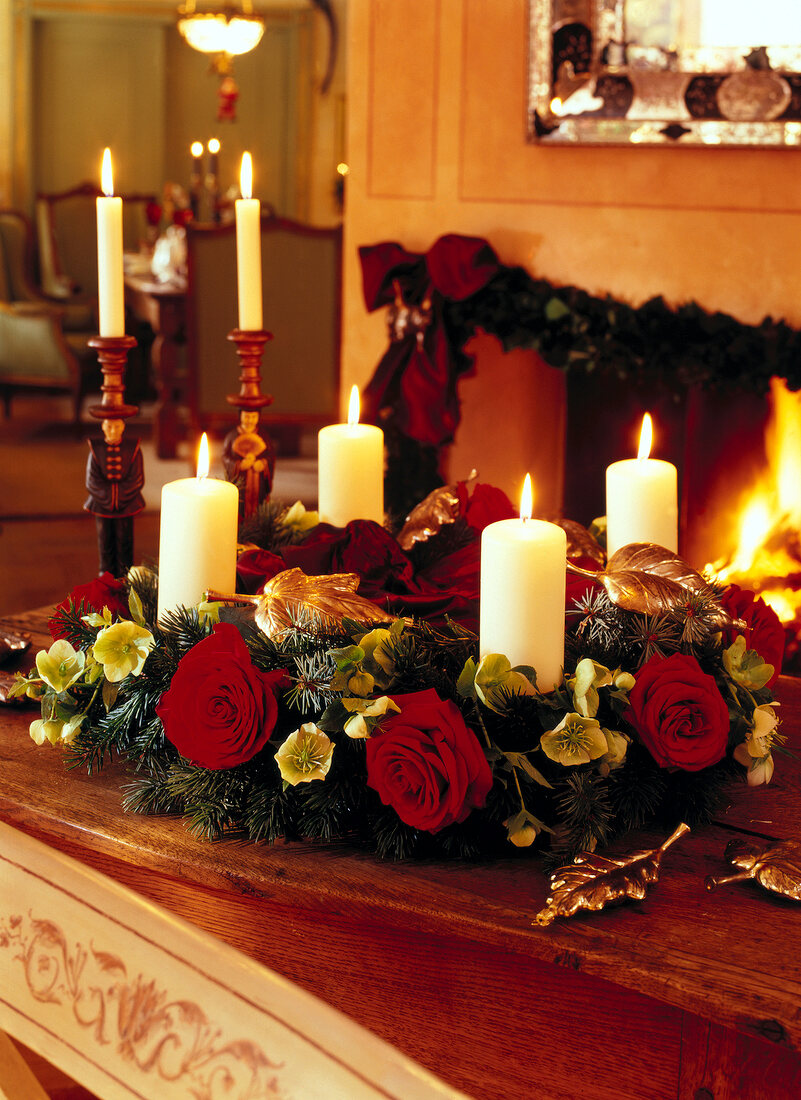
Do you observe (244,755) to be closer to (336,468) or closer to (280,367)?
(336,468)

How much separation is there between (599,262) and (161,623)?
1.73m

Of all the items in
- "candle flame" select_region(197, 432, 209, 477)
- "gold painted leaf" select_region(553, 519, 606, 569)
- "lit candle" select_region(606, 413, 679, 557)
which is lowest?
"gold painted leaf" select_region(553, 519, 606, 569)

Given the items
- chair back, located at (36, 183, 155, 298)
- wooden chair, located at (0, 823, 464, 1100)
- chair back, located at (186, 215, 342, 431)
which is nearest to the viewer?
wooden chair, located at (0, 823, 464, 1100)

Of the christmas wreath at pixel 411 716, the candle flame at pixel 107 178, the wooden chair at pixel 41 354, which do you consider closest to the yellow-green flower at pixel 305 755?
the christmas wreath at pixel 411 716

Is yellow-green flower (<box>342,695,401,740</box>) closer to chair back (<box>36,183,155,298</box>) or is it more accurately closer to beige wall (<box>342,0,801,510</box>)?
beige wall (<box>342,0,801,510</box>)

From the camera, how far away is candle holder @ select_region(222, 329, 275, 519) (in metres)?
1.35

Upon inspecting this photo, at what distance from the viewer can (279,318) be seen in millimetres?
4086

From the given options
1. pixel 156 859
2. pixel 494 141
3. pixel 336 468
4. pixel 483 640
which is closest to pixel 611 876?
pixel 483 640

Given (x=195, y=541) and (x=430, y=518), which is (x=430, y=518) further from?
(x=195, y=541)

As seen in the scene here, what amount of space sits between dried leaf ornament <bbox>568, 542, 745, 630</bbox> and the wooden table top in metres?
0.16

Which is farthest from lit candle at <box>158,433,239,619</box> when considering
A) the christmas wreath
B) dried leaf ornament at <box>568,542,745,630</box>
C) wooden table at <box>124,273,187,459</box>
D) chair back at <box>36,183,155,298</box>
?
chair back at <box>36,183,155,298</box>

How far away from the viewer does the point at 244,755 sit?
85 centimetres

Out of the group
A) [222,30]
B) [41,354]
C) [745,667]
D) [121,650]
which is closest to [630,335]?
[745,667]

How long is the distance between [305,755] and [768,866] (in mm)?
322
